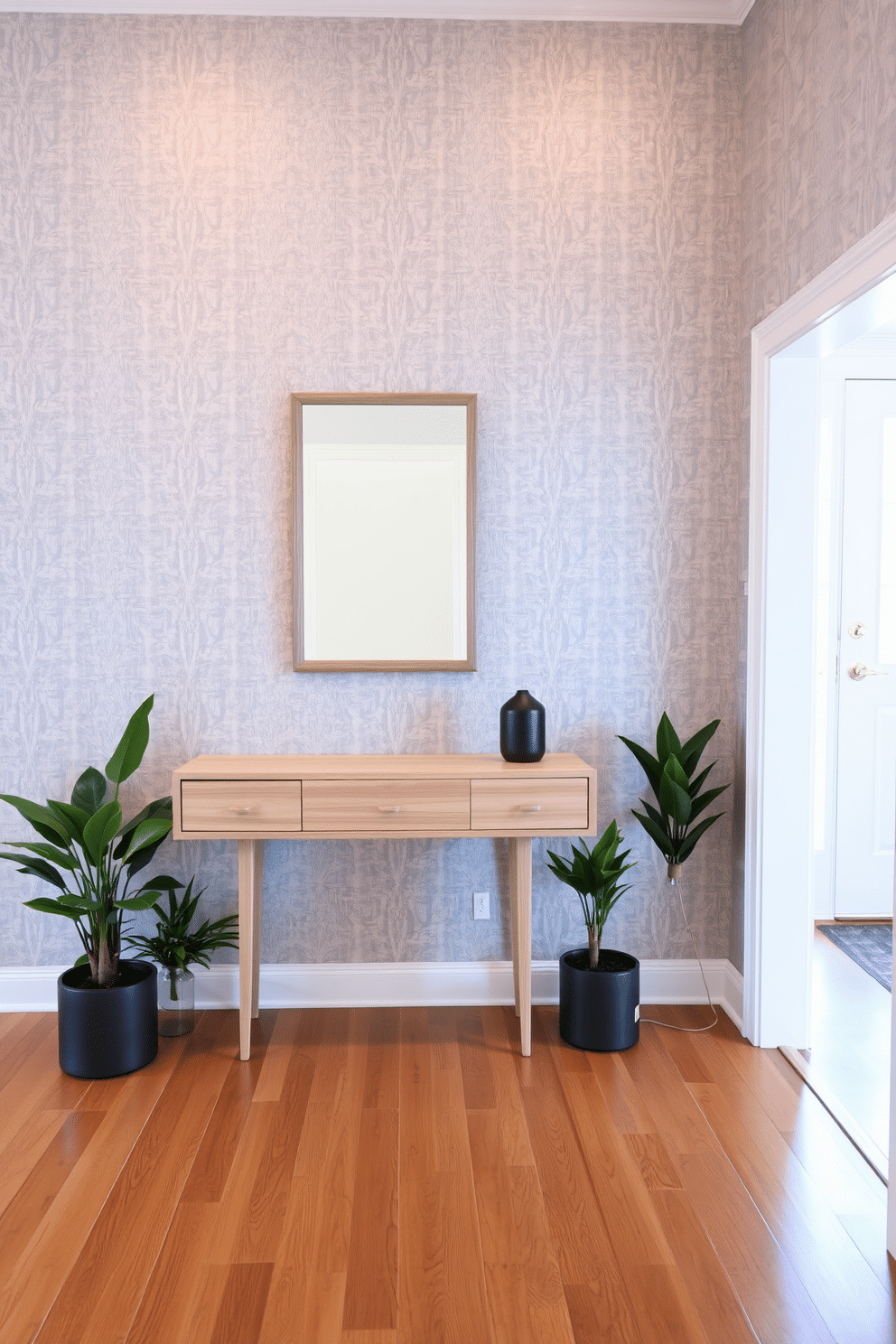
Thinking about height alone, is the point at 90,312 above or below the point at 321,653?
above

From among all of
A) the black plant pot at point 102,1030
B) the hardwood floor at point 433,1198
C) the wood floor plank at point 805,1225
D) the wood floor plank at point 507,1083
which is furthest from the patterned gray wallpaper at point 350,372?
the wood floor plank at point 805,1225

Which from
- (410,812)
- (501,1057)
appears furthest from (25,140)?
(501,1057)

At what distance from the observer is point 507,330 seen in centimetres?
292

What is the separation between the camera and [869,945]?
3650mm

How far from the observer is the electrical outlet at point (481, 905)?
3.00 metres

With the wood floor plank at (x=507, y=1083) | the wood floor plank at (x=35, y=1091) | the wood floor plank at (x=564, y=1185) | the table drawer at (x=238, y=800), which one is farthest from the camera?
the table drawer at (x=238, y=800)

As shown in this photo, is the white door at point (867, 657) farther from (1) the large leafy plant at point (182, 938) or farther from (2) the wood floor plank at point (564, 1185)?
(1) the large leafy plant at point (182, 938)

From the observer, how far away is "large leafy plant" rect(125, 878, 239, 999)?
283 centimetres

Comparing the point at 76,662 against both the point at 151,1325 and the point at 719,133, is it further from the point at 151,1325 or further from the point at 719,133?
the point at 719,133

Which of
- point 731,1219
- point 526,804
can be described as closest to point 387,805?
point 526,804

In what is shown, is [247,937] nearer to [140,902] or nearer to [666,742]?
[140,902]

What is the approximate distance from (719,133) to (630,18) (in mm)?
435

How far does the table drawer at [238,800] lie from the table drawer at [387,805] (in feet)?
0.15

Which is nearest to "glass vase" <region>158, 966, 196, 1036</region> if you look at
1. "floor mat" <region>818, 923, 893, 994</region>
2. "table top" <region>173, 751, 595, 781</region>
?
"table top" <region>173, 751, 595, 781</region>
